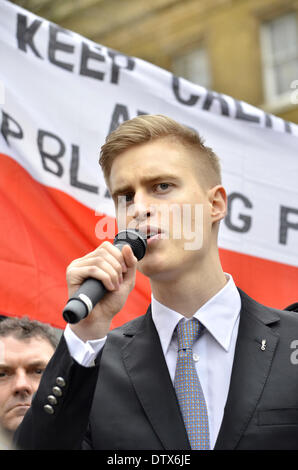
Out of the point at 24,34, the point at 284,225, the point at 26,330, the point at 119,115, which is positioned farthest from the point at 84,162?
the point at 284,225

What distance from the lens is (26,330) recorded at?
187 inches

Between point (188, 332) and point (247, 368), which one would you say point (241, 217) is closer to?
point (188, 332)

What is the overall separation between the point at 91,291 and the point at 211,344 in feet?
2.39

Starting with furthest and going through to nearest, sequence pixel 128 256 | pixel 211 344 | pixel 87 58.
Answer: pixel 87 58
pixel 211 344
pixel 128 256

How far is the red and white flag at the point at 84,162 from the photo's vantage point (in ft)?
15.5

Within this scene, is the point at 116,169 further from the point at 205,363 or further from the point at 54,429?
the point at 54,429

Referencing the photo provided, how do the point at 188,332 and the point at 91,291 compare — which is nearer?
the point at 91,291

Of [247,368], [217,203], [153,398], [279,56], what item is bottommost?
[153,398]

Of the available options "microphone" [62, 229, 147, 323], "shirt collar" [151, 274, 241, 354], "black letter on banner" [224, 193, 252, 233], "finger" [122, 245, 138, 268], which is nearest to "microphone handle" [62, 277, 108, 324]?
"microphone" [62, 229, 147, 323]

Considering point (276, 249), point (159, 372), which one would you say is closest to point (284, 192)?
point (276, 249)

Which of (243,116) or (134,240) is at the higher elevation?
(243,116)

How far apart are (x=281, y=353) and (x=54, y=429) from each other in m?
0.89

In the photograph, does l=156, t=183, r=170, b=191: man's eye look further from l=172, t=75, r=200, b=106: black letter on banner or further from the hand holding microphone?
l=172, t=75, r=200, b=106: black letter on banner

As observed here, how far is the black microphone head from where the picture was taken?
2.79 metres
